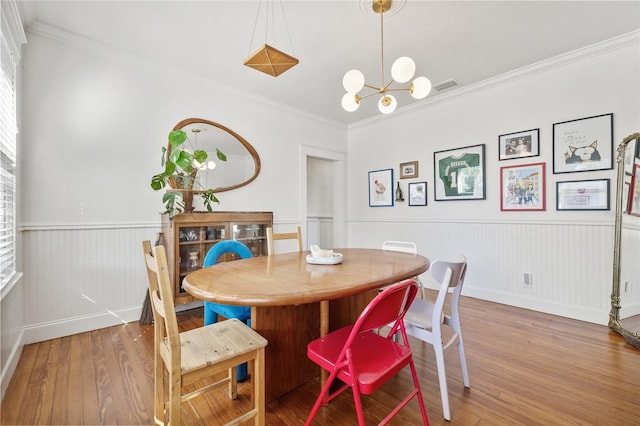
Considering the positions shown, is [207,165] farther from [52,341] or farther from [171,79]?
[52,341]

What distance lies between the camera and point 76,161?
2.58 meters

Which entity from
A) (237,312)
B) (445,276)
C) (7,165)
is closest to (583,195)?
(445,276)

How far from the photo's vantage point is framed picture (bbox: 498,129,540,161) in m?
3.14

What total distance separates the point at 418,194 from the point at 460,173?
2.11ft

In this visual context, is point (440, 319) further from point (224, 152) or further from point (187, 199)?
point (224, 152)

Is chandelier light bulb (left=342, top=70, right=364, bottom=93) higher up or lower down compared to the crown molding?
lower down

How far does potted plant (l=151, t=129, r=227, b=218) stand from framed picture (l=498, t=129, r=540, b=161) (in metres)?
3.36

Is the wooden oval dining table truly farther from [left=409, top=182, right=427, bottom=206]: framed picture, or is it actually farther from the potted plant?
[left=409, top=182, right=427, bottom=206]: framed picture

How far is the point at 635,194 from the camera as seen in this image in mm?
2535

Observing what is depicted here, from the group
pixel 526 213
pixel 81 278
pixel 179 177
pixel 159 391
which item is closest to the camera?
pixel 159 391

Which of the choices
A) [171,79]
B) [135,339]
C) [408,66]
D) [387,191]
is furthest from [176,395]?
[387,191]

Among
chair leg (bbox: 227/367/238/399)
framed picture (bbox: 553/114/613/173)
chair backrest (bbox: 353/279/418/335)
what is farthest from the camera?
framed picture (bbox: 553/114/613/173)

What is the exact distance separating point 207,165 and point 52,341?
2120mm

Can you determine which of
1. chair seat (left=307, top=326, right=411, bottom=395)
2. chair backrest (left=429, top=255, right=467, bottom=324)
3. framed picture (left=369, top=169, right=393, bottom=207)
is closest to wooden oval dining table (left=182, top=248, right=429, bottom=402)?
chair backrest (left=429, top=255, right=467, bottom=324)
